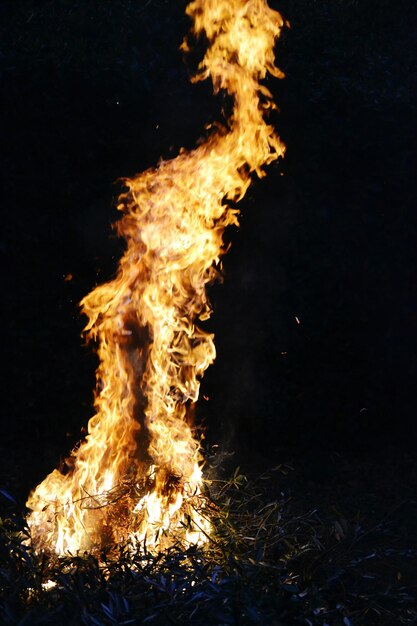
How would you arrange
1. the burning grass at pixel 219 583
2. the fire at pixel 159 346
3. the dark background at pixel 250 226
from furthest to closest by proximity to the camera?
the dark background at pixel 250 226 < the fire at pixel 159 346 < the burning grass at pixel 219 583

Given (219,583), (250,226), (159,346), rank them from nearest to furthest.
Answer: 1. (219,583)
2. (159,346)
3. (250,226)

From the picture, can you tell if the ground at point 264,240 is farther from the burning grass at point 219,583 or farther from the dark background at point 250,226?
the burning grass at point 219,583

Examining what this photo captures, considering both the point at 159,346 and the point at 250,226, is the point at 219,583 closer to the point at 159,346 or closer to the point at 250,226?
the point at 159,346

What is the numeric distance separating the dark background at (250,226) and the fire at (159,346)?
0.86 metres

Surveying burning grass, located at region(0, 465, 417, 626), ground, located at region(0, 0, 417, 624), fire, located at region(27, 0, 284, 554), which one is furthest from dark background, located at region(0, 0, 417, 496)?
burning grass, located at region(0, 465, 417, 626)

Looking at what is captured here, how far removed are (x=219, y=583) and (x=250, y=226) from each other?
135 inches

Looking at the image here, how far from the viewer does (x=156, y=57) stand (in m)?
6.43

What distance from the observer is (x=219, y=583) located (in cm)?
352

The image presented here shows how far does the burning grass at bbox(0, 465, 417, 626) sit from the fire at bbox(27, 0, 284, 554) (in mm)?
247

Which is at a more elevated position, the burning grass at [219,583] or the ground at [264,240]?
the ground at [264,240]

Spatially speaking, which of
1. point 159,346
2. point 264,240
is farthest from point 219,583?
point 264,240

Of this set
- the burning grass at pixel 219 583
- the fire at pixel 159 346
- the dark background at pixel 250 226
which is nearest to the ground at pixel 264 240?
the dark background at pixel 250 226

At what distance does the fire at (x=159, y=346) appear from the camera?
15.0ft

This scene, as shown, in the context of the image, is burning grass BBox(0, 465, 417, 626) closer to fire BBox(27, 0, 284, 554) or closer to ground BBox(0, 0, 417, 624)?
fire BBox(27, 0, 284, 554)
